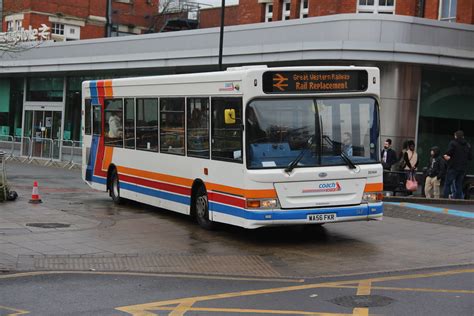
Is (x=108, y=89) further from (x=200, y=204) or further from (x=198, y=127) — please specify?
(x=200, y=204)

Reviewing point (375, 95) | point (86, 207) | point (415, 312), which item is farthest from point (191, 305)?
point (86, 207)

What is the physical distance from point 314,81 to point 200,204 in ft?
10.6

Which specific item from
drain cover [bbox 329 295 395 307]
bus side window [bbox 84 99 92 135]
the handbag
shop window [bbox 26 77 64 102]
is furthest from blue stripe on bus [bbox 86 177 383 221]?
shop window [bbox 26 77 64 102]

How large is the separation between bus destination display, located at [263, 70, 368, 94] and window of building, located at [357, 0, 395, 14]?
19.3 meters

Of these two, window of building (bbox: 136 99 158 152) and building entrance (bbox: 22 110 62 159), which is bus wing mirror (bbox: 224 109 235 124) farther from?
building entrance (bbox: 22 110 62 159)

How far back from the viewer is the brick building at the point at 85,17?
158ft

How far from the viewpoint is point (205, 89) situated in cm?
1295

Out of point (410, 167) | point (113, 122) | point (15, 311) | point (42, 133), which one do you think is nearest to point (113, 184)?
point (113, 122)

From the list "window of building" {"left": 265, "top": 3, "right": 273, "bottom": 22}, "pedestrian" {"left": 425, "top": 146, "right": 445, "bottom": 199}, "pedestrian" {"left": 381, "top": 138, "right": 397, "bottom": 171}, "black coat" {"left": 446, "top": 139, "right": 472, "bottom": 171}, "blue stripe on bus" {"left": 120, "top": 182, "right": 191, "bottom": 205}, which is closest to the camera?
"blue stripe on bus" {"left": 120, "top": 182, "right": 191, "bottom": 205}

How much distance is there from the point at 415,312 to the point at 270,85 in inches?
203

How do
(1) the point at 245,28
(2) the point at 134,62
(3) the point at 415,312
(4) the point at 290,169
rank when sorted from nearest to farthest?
(3) the point at 415,312
(4) the point at 290,169
(1) the point at 245,28
(2) the point at 134,62

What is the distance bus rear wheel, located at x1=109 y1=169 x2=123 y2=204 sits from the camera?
55.3 ft

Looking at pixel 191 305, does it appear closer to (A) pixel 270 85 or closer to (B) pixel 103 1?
(A) pixel 270 85

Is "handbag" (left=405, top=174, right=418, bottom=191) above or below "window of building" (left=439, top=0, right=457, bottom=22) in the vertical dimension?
below
